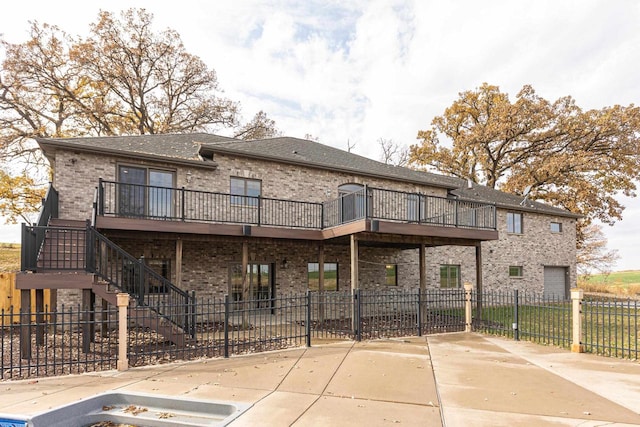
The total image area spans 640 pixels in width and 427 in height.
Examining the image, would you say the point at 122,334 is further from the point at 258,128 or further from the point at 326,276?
the point at 258,128

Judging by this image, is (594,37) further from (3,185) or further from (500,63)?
(3,185)

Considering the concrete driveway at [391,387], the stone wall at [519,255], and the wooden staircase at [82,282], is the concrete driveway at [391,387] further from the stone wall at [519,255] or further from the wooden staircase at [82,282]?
the stone wall at [519,255]

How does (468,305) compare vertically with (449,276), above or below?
below

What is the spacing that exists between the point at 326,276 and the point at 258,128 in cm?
1832

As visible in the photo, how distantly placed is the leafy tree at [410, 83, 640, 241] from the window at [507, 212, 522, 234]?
9196 millimetres

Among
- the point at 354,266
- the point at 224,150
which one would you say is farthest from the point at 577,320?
the point at 224,150

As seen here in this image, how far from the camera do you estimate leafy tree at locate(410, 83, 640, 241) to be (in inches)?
1104

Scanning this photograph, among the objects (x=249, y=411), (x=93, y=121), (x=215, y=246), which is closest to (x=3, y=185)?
(x=93, y=121)

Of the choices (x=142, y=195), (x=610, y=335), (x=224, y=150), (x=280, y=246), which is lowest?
(x=610, y=335)

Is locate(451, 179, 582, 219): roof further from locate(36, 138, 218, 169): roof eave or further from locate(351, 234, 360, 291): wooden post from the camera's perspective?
locate(36, 138, 218, 169): roof eave

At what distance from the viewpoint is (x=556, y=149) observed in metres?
30.5

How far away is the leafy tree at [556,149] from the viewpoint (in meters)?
28.0

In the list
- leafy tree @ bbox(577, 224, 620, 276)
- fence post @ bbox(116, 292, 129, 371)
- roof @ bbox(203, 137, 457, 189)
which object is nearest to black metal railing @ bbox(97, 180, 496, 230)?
roof @ bbox(203, 137, 457, 189)

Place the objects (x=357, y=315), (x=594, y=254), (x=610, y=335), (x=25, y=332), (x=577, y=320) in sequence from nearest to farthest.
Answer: (x=25, y=332) < (x=577, y=320) < (x=610, y=335) < (x=357, y=315) < (x=594, y=254)
